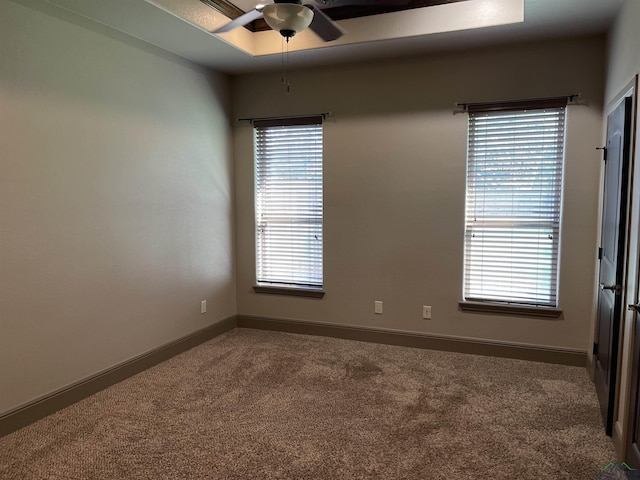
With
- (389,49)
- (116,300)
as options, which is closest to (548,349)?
(389,49)

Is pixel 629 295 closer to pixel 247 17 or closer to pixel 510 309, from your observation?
pixel 510 309

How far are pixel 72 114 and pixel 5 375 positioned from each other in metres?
1.70

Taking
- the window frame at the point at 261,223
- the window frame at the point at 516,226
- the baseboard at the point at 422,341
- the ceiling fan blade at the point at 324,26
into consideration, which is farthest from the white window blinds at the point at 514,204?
the ceiling fan blade at the point at 324,26

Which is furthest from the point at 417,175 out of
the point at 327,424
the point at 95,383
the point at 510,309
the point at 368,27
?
the point at 95,383

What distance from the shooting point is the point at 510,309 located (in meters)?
3.74

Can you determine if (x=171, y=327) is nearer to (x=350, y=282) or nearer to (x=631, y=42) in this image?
(x=350, y=282)

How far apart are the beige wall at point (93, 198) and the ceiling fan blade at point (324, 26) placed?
1639mm

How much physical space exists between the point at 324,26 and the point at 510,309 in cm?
275

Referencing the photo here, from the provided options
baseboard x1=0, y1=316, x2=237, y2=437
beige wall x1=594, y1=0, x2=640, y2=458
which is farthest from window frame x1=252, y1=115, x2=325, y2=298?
beige wall x1=594, y1=0, x2=640, y2=458

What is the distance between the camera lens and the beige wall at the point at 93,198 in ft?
8.54

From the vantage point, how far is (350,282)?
169 inches

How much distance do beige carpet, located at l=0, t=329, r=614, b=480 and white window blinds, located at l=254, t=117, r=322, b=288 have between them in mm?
1068

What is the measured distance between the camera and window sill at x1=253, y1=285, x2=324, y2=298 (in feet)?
14.5

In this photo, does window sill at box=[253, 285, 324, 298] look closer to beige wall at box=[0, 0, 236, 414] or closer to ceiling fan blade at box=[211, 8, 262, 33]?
beige wall at box=[0, 0, 236, 414]
